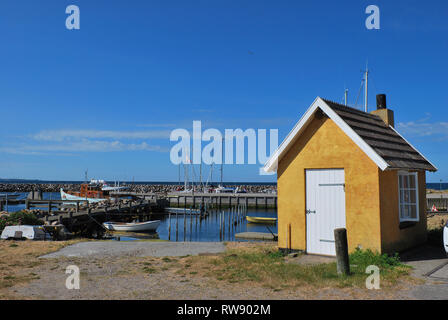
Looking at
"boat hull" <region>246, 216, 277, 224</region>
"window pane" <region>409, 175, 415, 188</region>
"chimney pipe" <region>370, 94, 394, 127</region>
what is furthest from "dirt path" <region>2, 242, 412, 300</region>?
"boat hull" <region>246, 216, 277, 224</region>

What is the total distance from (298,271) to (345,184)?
10.9 ft

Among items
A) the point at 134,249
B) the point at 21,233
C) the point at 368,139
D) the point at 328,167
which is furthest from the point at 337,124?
the point at 21,233

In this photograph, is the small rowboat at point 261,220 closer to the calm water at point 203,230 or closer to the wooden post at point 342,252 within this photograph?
the calm water at point 203,230

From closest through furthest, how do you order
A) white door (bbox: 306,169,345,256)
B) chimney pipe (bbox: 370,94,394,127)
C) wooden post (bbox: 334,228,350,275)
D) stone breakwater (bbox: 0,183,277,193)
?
wooden post (bbox: 334,228,350,275) → white door (bbox: 306,169,345,256) → chimney pipe (bbox: 370,94,394,127) → stone breakwater (bbox: 0,183,277,193)

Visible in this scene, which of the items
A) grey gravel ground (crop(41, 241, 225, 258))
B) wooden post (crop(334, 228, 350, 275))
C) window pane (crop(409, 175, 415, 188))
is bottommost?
grey gravel ground (crop(41, 241, 225, 258))

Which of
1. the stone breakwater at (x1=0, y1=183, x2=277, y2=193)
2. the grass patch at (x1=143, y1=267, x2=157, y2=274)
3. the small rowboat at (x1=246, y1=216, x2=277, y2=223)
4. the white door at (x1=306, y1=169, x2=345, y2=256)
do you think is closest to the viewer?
the grass patch at (x1=143, y1=267, x2=157, y2=274)

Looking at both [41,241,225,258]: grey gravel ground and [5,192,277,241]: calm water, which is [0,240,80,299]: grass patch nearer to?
[41,241,225,258]: grey gravel ground

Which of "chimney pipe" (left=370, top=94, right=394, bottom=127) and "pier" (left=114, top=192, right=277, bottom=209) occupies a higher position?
"chimney pipe" (left=370, top=94, right=394, bottom=127)

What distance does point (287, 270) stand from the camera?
33.0ft

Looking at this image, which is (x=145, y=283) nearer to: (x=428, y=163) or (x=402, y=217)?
(x=402, y=217)

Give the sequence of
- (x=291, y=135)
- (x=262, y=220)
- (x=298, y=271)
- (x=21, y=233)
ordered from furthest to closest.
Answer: (x=262, y=220) → (x=21, y=233) → (x=291, y=135) → (x=298, y=271)

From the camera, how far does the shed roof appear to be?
10.9m

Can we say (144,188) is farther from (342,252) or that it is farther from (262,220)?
(342,252)
